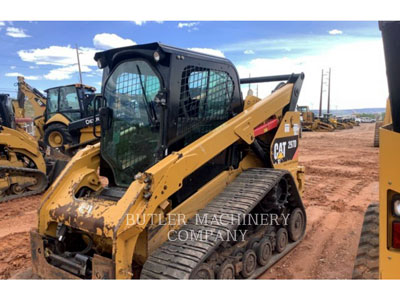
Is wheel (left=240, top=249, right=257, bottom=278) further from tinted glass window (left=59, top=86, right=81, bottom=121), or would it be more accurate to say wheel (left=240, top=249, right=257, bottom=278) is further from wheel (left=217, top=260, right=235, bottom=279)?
tinted glass window (left=59, top=86, right=81, bottom=121)

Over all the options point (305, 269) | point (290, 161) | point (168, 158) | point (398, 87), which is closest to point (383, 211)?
point (398, 87)

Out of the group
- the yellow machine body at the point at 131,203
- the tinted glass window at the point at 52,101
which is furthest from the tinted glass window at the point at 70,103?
the yellow machine body at the point at 131,203

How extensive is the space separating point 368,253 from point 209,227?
4.42ft

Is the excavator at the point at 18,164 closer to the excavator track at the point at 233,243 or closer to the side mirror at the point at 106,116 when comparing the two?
the side mirror at the point at 106,116

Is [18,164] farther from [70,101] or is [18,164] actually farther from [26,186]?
[70,101]

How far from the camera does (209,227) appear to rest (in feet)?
10.0

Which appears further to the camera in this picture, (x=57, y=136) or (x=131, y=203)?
(x=57, y=136)

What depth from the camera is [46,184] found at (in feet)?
25.4

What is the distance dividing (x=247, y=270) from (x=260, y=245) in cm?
34

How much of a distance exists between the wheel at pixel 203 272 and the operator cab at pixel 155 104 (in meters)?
0.94

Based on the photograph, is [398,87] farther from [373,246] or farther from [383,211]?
[373,246]

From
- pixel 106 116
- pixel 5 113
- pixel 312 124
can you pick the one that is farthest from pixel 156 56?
pixel 312 124

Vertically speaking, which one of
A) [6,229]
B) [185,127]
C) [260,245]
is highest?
[185,127]

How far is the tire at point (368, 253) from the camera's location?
7.93 ft
